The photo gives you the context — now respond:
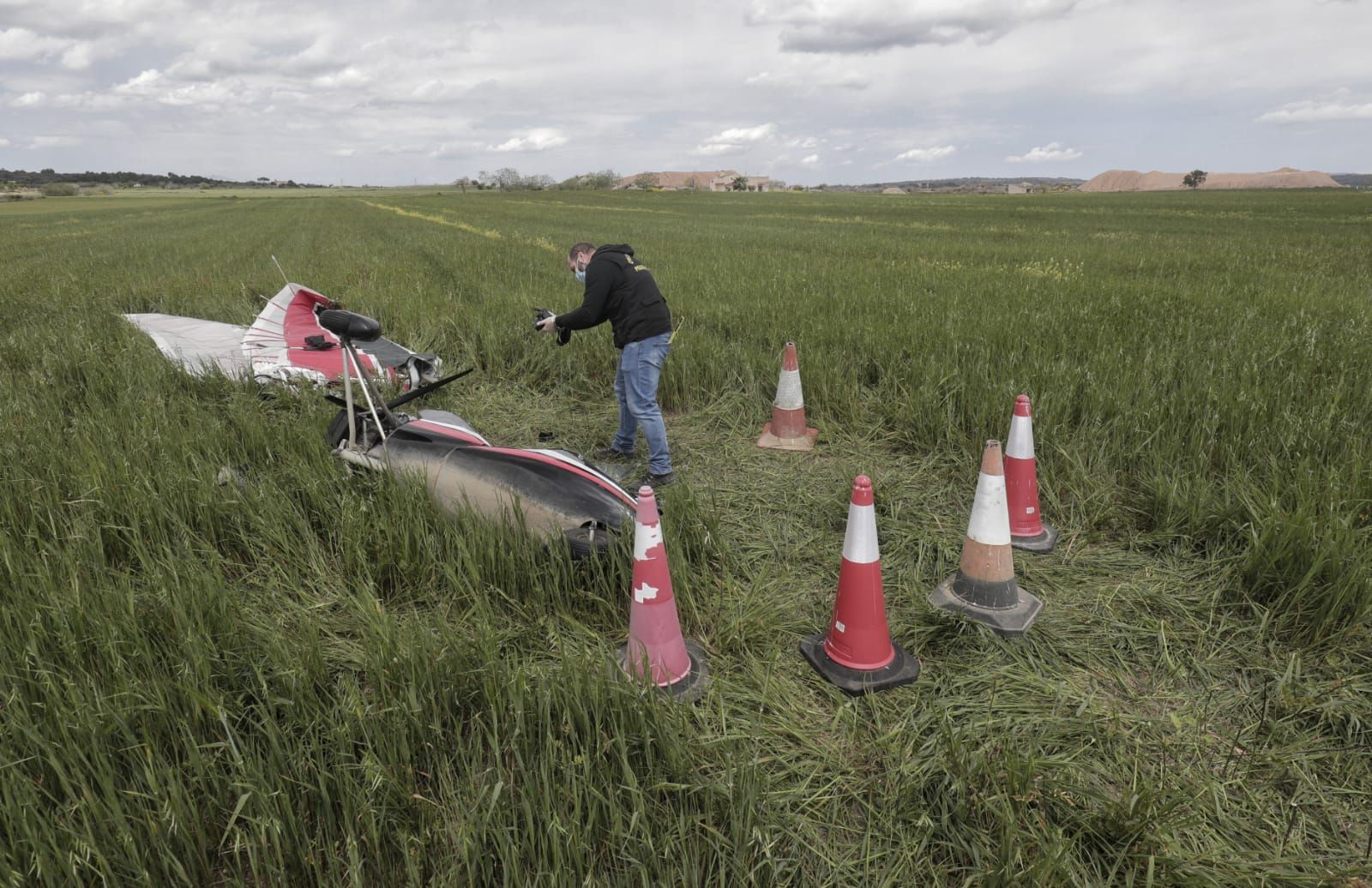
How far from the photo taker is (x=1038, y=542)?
325cm

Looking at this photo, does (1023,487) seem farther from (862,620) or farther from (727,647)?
(727,647)

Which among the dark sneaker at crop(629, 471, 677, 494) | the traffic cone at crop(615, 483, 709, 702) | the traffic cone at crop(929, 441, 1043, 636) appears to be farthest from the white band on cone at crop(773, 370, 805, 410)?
the traffic cone at crop(615, 483, 709, 702)

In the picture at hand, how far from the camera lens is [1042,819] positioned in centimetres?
167

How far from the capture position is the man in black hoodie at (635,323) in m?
4.21

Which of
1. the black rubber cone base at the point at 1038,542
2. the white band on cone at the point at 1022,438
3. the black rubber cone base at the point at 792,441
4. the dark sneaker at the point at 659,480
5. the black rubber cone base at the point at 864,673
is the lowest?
the black rubber cone base at the point at 864,673

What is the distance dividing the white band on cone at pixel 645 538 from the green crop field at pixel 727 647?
0.37 metres

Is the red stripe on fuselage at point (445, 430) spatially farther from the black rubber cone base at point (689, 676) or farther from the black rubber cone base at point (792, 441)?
the black rubber cone base at point (792, 441)

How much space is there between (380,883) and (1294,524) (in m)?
3.28

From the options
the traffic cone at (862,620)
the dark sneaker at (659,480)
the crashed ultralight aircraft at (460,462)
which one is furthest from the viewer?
the dark sneaker at (659,480)

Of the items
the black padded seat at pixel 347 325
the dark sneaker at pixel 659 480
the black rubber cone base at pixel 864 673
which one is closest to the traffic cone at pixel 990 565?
the black rubber cone base at pixel 864 673

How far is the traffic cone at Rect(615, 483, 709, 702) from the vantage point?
87.7 inches

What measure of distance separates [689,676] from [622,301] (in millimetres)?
2638

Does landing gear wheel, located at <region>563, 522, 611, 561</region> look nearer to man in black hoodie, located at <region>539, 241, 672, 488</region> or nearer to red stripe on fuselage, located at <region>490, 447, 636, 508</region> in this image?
red stripe on fuselage, located at <region>490, 447, 636, 508</region>

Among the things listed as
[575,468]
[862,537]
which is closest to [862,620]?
[862,537]
